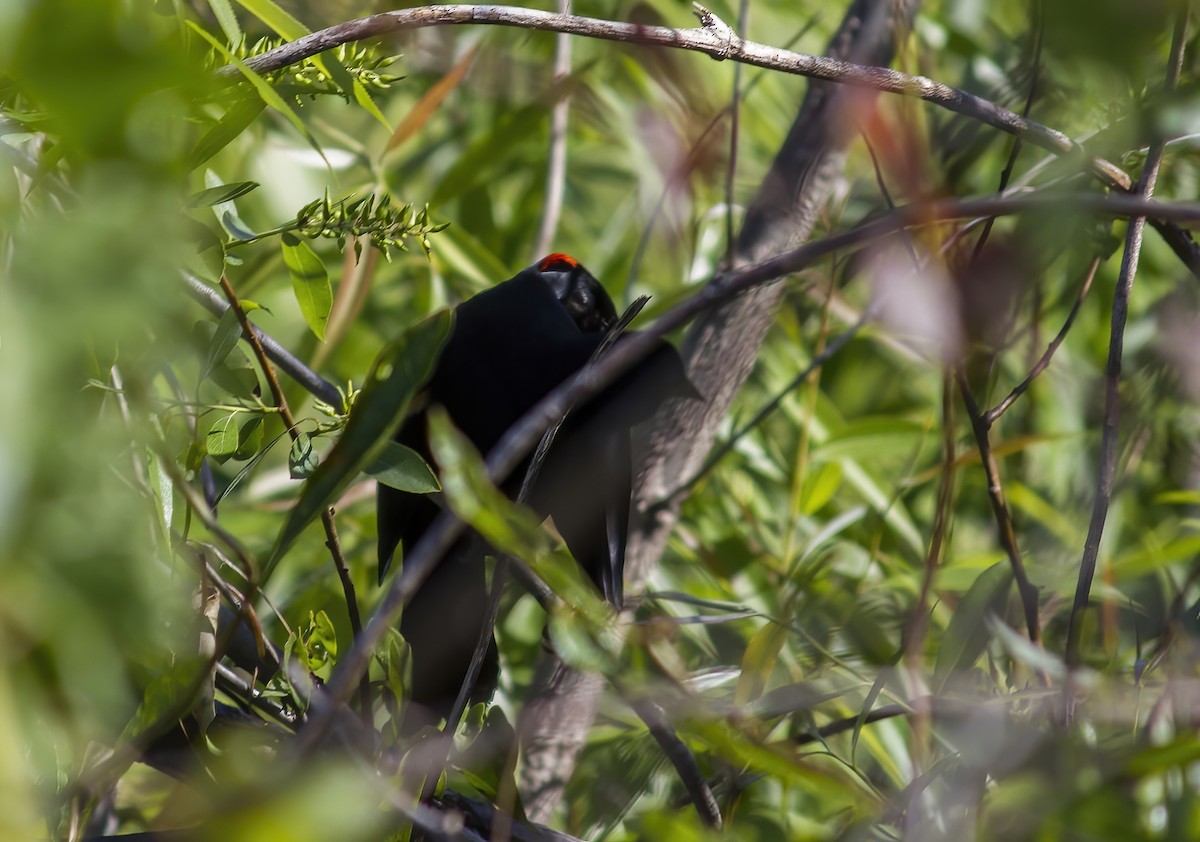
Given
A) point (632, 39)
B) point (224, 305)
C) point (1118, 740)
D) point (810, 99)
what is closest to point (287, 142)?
point (810, 99)

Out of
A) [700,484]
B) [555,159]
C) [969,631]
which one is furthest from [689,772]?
[555,159]

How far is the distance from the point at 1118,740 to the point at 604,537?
0.66 metres

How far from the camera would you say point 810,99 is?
1.65 meters

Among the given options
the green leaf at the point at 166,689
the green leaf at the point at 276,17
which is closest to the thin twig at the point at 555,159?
the green leaf at the point at 276,17

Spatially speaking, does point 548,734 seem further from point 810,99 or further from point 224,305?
point 810,99

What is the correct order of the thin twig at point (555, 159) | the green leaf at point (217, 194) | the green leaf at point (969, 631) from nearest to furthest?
the green leaf at point (217, 194), the green leaf at point (969, 631), the thin twig at point (555, 159)

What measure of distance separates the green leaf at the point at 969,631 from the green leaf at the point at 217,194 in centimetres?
72

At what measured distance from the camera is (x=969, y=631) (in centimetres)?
100

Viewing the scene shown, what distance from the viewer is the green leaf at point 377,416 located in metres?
0.50

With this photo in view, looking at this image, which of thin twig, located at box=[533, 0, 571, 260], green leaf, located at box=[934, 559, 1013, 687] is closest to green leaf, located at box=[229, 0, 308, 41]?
green leaf, located at box=[934, 559, 1013, 687]

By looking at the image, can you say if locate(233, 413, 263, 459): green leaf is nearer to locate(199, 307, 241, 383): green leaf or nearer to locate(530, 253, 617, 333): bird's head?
locate(199, 307, 241, 383): green leaf

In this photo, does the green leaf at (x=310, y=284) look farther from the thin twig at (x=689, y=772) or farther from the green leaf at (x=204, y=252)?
the thin twig at (x=689, y=772)

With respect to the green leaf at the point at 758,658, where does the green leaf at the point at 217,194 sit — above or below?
above

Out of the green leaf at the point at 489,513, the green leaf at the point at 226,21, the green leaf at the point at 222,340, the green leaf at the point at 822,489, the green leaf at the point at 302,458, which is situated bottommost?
the green leaf at the point at 822,489
